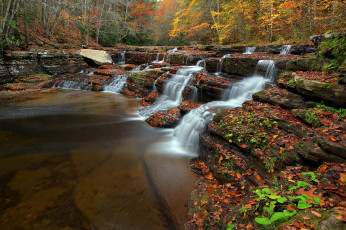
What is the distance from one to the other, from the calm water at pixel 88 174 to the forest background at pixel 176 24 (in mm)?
9503

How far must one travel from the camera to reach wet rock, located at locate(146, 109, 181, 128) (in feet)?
23.5

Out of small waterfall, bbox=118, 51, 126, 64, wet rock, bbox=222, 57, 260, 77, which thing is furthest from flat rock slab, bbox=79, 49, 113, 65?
wet rock, bbox=222, 57, 260, 77

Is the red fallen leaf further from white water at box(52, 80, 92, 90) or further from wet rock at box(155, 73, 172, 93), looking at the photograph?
white water at box(52, 80, 92, 90)

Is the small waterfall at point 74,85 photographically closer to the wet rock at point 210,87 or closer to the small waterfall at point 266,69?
the wet rock at point 210,87

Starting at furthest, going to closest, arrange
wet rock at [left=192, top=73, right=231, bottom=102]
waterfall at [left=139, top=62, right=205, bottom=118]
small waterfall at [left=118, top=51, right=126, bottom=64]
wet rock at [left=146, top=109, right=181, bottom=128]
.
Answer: small waterfall at [left=118, top=51, right=126, bottom=64] < waterfall at [left=139, top=62, right=205, bottom=118] < wet rock at [left=192, top=73, right=231, bottom=102] < wet rock at [left=146, top=109, right=181, bottom=128]

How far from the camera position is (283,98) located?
5.20 meters

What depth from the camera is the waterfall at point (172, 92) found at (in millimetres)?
9164

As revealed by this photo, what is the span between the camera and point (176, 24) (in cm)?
2428

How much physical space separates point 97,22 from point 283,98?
20738 millimetres

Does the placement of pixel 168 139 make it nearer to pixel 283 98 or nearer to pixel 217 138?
pixel 217 138

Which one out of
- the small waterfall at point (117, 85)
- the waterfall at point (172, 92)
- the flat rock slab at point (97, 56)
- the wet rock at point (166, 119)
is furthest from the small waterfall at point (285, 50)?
the flat rock slab at point (97, 56)

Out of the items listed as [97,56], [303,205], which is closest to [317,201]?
[303,205]

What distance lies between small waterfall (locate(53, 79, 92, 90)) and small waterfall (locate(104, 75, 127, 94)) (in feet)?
4.74

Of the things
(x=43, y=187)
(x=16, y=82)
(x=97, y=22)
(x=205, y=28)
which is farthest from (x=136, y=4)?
(x=43, y=187)
